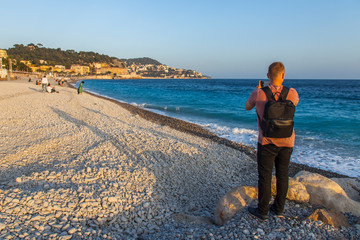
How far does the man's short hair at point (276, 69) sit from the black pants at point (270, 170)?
3.08 feet

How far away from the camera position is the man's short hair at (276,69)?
298cm

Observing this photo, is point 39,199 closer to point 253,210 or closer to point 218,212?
point 218,212

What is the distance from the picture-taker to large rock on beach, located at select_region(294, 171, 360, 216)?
387 cm

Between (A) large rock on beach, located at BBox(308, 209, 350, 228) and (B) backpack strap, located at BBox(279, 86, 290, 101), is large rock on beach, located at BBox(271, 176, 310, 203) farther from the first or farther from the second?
(B) backpack strap, located at BBox(279, 86, 290, 101)

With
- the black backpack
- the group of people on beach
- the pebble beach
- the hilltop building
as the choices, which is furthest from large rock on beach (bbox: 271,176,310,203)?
the hilltop building

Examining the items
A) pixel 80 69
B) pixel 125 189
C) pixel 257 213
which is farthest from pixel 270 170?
pixel 80 69

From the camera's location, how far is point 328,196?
156 inches

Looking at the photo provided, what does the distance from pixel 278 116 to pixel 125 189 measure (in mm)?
3279

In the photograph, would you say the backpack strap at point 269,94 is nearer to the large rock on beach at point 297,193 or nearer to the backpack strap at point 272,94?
the backpack strap at point 272,94

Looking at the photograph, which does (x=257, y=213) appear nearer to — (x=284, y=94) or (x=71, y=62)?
(x=284, y=94)

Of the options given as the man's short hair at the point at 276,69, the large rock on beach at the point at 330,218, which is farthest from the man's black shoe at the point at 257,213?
the man's short hair at the point at 276,69

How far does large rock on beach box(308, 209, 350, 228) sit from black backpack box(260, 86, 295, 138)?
1.43 metres

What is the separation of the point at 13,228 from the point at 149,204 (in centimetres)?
206

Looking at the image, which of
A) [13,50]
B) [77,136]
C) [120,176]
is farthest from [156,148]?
[13,50]
